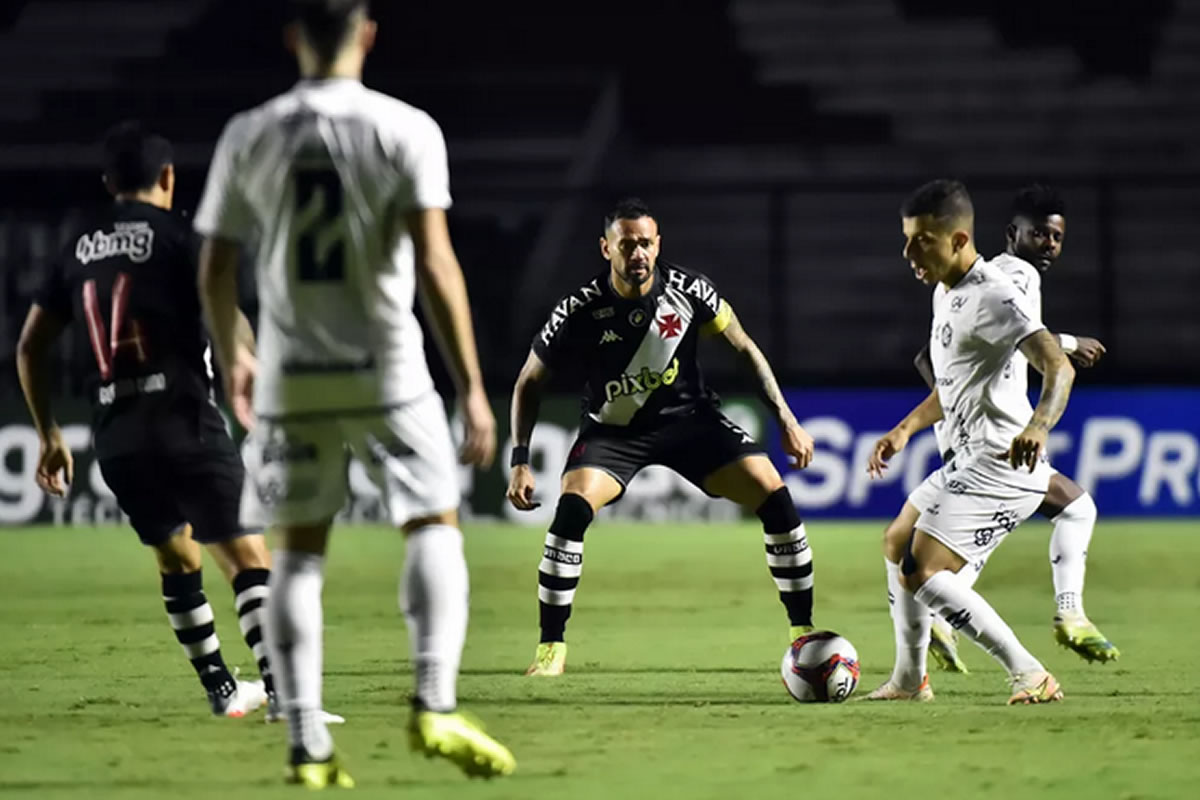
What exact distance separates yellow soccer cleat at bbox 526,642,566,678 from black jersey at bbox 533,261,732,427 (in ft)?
3.59

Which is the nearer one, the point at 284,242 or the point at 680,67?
the point at 284,242

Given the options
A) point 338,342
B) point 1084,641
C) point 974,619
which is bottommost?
point 1084,641

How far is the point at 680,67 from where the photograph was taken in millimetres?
22891

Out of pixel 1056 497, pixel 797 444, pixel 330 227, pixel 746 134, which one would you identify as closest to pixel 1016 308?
pixel 797 444

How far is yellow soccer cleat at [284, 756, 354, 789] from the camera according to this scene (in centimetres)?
547

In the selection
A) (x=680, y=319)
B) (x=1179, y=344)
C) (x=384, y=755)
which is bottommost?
(x=1179, y=344)

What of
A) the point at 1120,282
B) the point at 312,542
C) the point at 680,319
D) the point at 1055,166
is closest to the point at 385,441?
the point at 312,542

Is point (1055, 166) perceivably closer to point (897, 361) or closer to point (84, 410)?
point (897, 361)

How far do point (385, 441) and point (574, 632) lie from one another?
4991mm

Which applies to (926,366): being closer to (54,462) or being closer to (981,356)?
(981,356)

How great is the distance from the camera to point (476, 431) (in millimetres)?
5523

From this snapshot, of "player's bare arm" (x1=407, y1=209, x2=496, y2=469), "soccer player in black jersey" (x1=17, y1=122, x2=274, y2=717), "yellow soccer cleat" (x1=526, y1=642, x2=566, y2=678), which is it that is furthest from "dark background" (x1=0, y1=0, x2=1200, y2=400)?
"player's bare arm" (x1=407, y1=209, x2=496, y2=469)

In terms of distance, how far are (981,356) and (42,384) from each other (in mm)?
3348

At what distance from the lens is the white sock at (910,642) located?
768cm
